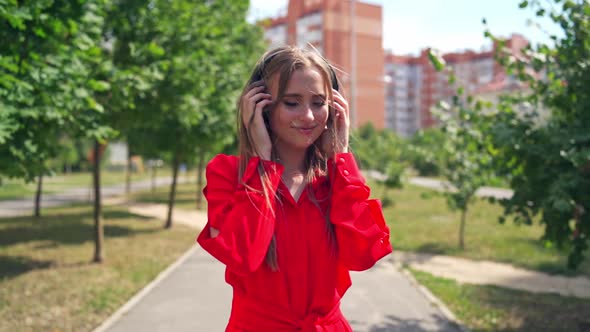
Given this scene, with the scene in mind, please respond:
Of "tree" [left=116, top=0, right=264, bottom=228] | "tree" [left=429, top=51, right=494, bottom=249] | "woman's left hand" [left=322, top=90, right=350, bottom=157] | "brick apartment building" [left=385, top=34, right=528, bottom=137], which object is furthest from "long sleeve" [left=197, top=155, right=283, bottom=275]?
"brick apartment building" [left=385, top=34, right=528, bottom=137]

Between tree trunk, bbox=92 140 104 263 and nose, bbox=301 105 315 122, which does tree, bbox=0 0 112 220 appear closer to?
nose, bbox=301 105 315 122

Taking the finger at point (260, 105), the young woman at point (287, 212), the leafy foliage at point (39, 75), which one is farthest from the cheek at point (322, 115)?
the leafy foliage at point (39, 75)

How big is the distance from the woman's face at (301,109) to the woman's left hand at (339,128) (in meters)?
0.09

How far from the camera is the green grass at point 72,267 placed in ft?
20.0

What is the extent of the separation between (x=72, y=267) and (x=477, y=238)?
9.07 metres

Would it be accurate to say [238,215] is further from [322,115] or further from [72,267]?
[72,267]

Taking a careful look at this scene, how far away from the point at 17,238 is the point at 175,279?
19.4 feet

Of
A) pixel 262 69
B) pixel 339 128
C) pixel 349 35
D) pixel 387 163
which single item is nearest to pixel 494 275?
pixel 339 128

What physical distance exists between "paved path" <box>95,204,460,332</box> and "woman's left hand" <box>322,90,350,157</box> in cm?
393

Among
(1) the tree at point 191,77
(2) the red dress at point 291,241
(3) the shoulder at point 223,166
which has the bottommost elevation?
(2) the red dress at point 291,241

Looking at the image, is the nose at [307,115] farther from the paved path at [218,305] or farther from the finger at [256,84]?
the paved path at [218,305]

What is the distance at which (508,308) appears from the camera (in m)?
6.80

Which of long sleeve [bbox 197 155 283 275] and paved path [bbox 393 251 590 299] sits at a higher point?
long sleeve [bbox 197 155 283 275]

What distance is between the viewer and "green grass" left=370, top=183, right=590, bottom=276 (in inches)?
404
